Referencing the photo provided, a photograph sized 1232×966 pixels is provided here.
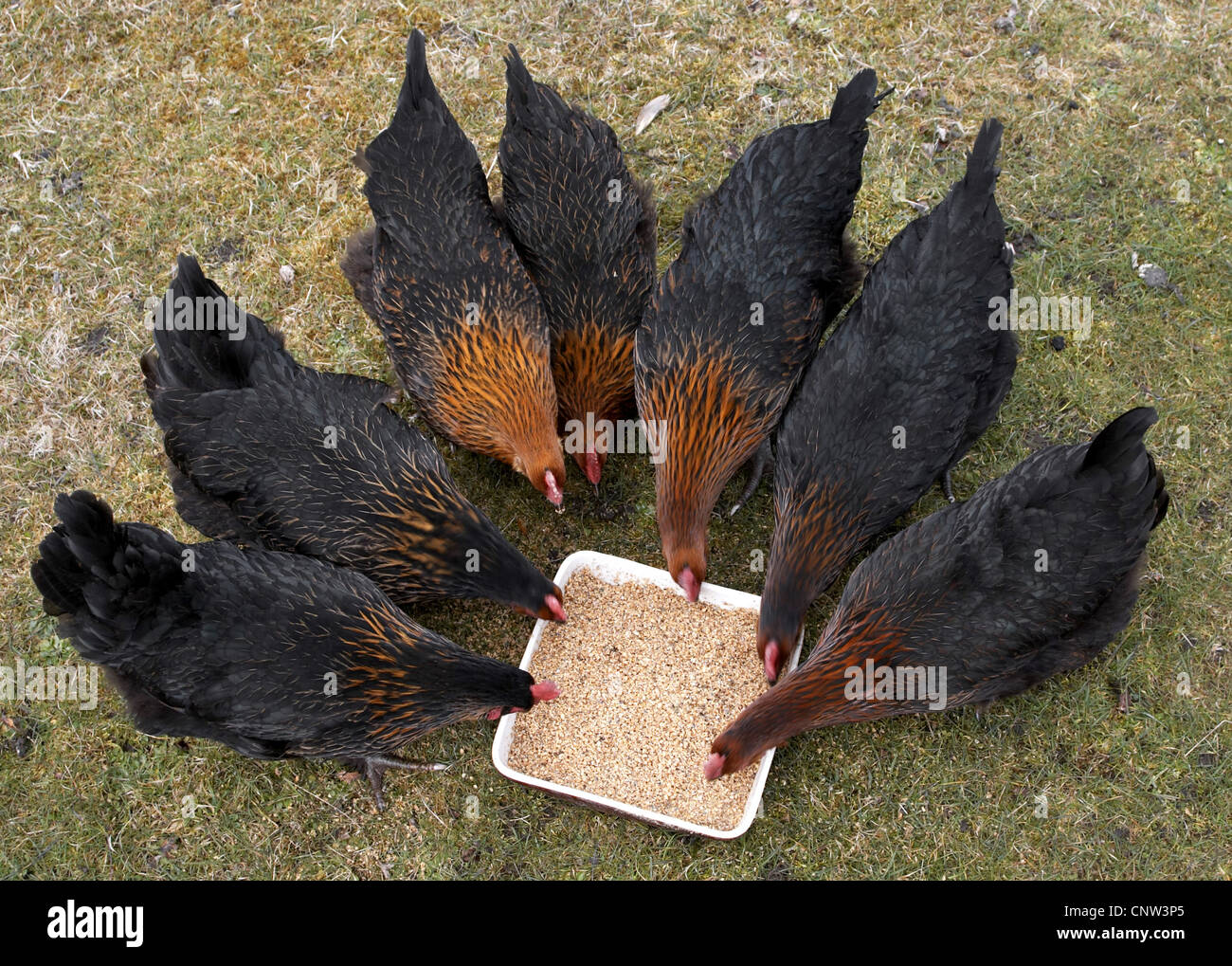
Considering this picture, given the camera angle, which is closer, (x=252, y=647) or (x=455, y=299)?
(x=252, y=647)

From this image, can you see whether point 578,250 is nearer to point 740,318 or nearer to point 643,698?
point 740,318

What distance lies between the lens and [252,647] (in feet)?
12.1

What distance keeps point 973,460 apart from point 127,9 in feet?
19.8

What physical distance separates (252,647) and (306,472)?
0.77 metres

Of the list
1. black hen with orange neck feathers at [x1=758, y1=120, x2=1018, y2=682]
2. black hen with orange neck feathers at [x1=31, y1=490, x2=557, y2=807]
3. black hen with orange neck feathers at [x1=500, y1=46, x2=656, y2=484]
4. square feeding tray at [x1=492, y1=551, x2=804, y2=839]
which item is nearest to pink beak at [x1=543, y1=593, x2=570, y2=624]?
square feeding tray at [x1=492, y1=551, x2=804, y2=839]

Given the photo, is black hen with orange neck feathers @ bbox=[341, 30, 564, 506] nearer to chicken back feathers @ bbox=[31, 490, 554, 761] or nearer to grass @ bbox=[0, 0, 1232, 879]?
grass @ bbox=[0, 0, 1232, 879]

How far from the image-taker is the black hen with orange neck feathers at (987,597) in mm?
3689

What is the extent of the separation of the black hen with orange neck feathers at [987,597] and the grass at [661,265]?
557mm

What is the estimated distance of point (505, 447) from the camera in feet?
14.7

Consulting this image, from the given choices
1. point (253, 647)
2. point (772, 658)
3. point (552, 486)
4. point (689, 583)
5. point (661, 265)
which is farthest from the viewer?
point (661, 265)

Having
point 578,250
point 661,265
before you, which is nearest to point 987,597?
point 578,250

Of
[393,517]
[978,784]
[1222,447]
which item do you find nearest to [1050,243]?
[1222,447]

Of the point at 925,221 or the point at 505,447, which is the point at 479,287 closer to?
the point at 505,447

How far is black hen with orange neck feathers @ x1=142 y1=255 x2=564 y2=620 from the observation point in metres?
4.00
